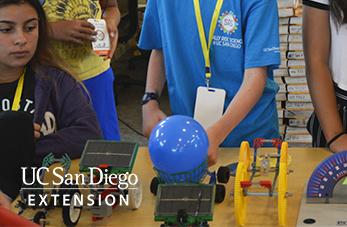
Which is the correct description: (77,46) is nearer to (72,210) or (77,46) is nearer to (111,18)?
(111,18)

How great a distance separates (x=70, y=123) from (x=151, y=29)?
0.36 metres

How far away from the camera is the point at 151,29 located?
1909 millimetres

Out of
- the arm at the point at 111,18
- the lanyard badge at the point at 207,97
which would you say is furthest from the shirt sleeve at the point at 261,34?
the arm at the point at 111,18

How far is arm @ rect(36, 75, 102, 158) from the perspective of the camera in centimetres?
171

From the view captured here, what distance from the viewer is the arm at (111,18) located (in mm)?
2434

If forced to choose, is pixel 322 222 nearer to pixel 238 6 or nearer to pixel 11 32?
pixel 238 6

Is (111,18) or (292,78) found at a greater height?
(111,18)

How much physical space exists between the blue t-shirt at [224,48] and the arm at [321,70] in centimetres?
9

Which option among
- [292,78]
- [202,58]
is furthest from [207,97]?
[292,78]

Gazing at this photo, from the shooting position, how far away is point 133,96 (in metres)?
5.03

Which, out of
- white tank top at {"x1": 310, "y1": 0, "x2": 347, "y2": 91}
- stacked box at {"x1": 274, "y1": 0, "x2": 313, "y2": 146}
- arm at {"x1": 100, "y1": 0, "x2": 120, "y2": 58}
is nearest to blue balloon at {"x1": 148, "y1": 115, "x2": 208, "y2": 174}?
white tank top at {"x1": 310, "y1": 0, "x2": 347, "y2": 91}

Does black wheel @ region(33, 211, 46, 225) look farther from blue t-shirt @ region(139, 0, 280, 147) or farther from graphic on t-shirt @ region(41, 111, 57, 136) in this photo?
blue t-shirt @ region(139, 0, 280, 147)

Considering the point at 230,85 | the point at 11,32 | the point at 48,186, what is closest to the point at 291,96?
the point at 230,85

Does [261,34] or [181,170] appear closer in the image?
[181,170]
